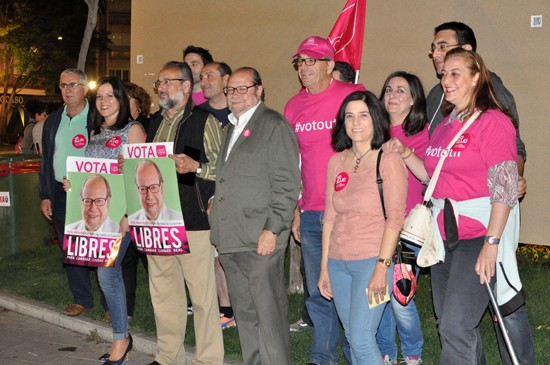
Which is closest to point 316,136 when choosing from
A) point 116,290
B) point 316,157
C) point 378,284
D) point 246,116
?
point 316,157

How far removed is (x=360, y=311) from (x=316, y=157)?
1437 mm

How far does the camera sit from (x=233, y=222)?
5156 millimetres

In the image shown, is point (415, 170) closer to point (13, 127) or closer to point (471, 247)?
point (471, 247)

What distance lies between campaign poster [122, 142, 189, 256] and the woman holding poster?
14.4 inches

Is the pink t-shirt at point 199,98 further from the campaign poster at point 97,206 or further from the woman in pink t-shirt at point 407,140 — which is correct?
the woman in pink t-shirt at point 407,140

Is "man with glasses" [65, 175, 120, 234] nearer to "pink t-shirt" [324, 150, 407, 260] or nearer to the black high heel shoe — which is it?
the black high heel shoe

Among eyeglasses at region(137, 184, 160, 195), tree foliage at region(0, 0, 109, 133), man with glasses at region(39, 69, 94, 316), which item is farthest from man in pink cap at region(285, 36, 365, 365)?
tree foliage at region(0, 0, 109, 133)

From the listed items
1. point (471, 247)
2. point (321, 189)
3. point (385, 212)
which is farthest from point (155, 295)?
point (471, 247)

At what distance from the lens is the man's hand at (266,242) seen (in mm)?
5043

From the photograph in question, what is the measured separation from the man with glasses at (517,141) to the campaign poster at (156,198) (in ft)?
6.39

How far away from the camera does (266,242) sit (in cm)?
504

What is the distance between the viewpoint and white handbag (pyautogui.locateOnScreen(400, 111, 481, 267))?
432 cm

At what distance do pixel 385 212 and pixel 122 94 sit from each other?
102 inches

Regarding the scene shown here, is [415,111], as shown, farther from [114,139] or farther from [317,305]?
[114,139]
